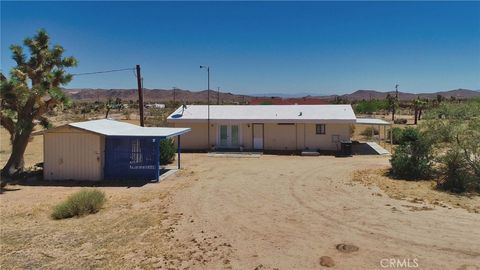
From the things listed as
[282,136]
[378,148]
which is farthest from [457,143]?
[282,136]

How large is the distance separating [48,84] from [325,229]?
13.9 meters

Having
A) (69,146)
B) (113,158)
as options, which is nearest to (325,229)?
(113,158)

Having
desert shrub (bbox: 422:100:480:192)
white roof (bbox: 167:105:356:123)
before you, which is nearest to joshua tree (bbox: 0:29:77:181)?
white roof (bbox: 167:105:356:123)

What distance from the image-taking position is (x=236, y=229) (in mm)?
10492

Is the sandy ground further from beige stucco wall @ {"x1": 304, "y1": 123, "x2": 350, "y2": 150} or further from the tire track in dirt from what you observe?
beige stucco wall @ {"x1": 304, "y1": 123, "x2": 350, "y2": 150}

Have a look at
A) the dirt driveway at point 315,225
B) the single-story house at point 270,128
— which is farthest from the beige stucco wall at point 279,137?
the dirt driveway at point 315,225

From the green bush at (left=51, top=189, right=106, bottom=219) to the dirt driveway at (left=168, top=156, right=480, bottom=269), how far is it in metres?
2.50

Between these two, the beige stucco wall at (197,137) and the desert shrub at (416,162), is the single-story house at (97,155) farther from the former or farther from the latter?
the beige stucco wall at (197,137)

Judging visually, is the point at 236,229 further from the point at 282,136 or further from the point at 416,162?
the point at 282,136

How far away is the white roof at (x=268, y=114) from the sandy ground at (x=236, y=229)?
10511 millimetres

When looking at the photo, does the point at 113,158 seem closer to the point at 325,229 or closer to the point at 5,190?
the point at 5,190

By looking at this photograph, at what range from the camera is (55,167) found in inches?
721

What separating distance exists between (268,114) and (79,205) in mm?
17783

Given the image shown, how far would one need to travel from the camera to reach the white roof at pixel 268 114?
2684 centimetres
